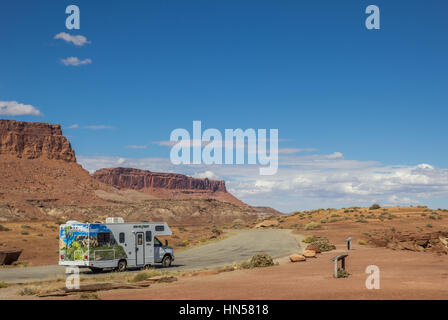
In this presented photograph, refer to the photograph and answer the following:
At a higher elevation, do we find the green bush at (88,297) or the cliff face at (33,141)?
the cliff face at (33,141)

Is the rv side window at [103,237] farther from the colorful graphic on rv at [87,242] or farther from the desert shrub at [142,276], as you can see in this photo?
the desert shrub at [142,276]

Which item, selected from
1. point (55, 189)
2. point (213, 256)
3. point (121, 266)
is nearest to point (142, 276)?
point (121, 266)

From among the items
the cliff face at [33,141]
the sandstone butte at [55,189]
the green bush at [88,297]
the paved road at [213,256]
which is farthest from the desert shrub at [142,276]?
the cliff face at [33,141]

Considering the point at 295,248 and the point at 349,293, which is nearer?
the point at 349,293

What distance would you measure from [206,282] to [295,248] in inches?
778

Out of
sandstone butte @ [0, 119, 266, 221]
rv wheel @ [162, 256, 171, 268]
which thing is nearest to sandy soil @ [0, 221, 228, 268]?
rv wheel @ [162, 256, 171, 268]

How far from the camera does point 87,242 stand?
2262cm

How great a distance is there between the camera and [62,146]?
151 meters

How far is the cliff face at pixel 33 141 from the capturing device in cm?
13888

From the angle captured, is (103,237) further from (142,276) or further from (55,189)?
(55,189)

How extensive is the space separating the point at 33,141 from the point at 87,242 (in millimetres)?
132574
